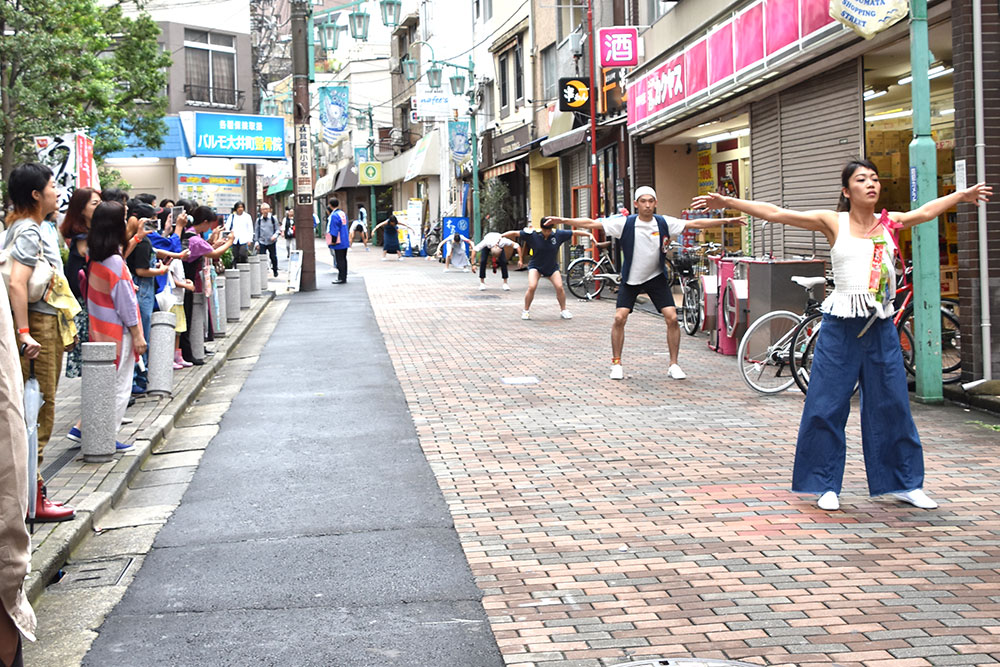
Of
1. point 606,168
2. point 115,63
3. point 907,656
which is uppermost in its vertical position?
point 115,63

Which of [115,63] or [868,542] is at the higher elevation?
[115,63]

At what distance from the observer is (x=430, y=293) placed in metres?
24.8

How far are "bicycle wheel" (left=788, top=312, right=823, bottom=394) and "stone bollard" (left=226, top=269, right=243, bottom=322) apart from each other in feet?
34.5

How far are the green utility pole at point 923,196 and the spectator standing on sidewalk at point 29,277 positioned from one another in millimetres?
6721

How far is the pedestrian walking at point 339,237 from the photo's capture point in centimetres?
2733

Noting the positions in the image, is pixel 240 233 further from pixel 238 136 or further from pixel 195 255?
pixel 195 255

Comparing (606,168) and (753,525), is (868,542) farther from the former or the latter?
(606,168)

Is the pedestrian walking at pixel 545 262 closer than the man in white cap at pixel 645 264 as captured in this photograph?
No

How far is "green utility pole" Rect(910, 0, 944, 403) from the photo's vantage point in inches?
385

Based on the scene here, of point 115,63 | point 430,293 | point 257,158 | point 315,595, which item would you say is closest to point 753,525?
point 315,595

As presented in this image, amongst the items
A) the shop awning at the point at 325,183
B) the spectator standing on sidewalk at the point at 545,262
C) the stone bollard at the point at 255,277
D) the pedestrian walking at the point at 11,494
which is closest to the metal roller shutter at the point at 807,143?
the spectator standing on sidewalk at the point at 545,262

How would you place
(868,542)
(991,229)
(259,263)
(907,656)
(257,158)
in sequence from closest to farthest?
(907,656)
(868,542)
(991,229)
(259,263)
(257,158)

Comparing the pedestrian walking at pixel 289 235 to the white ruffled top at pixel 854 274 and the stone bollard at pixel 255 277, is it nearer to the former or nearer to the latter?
the stone bollard at pixel 255 277

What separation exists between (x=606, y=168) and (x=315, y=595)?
23.8 metres
